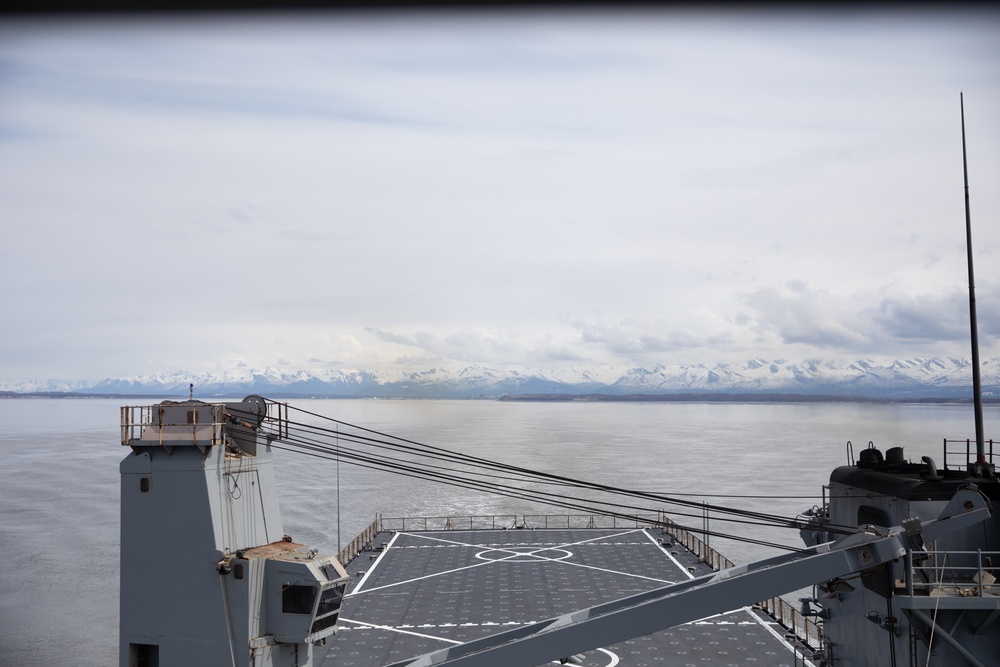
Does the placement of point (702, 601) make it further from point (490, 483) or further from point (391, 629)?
point (490, 483)

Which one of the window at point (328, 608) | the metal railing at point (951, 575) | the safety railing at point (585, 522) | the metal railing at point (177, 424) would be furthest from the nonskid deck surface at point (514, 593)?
the metal railing at point (177, 424)

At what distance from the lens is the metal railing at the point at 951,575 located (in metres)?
13.1

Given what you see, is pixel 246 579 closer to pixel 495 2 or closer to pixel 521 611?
pixel 495 2

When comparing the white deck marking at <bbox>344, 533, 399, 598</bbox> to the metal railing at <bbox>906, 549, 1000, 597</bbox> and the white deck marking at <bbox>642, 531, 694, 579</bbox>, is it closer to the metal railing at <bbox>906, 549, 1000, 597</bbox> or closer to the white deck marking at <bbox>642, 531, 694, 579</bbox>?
the white deck marking at <bbox>642, 531, 694, 579</bbox>

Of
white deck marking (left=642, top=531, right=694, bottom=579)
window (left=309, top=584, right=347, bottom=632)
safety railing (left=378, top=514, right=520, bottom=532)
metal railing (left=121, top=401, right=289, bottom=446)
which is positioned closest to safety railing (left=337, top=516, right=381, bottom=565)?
safety railing (left=378, top=514, right=520, bottom=532)

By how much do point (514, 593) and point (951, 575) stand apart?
77.4 feet

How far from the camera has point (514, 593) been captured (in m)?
35.2

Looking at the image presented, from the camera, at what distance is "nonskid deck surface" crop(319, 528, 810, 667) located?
26.8 m

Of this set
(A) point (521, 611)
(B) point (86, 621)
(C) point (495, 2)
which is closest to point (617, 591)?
(A) point (521, 611)

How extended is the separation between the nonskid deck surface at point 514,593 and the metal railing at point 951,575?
1256 cm

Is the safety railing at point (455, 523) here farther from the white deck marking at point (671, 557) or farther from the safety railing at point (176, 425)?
the safety railing at point (176, 425)

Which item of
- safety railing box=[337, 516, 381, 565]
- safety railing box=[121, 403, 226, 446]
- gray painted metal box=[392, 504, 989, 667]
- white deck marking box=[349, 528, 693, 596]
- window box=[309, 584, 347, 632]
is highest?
safety railing box=[121, 403, 226, 446]

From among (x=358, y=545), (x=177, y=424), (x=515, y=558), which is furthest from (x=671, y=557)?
(x=177, y=424)

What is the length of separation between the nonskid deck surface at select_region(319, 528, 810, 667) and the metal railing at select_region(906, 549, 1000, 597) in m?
12.6
